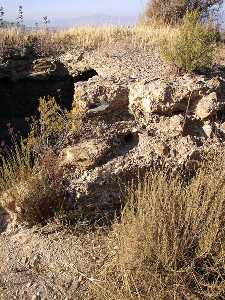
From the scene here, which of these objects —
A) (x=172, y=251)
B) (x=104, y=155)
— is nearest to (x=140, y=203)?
(x=172, y=251)

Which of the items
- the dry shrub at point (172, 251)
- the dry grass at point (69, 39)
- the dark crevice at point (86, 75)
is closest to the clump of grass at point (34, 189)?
the dry shrub at point (172, 251)

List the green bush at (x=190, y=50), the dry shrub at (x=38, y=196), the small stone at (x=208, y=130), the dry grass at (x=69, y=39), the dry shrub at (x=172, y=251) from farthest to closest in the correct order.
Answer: the dry grass at (x=69, y=39)
the green bush at (x=190, y=50)
the small stone at (x=208, y=130)
the dry shrub at (x=38, y=196)
the dry shrub at (x=172, y=251)

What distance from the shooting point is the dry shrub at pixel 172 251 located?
316 centimetres

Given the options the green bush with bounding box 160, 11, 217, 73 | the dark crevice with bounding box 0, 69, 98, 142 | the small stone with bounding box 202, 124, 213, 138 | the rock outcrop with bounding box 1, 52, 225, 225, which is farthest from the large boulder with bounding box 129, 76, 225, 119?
the dark crevice with bounding box 0, 69, 98, 142

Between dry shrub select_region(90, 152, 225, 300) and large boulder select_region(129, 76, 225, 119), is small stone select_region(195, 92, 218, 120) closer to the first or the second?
large boulder select_region(129, 76, 225, 119)

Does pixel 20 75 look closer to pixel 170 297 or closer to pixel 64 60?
pixel 64 60

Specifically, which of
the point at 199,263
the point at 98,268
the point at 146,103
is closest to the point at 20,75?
the point at 146,103

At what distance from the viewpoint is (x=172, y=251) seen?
3.21m

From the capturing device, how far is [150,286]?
304 centimetres

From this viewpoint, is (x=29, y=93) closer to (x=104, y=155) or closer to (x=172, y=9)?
(x=104, y=155)

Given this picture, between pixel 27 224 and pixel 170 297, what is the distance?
1.93 m

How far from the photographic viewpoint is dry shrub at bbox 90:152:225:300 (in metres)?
3.16

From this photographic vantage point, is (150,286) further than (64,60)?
No

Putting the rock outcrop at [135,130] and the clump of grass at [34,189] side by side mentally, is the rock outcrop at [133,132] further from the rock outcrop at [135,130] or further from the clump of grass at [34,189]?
the clump of grass at [34,189]
